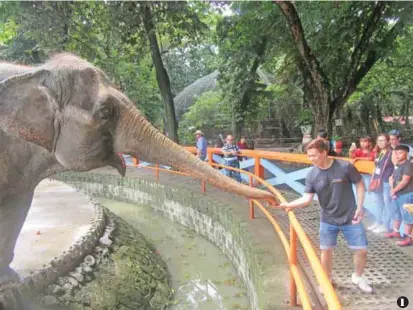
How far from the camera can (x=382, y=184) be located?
4617mm

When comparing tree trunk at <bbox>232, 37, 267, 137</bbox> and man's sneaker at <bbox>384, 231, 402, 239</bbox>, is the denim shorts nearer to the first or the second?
man's sneaker at <bbox>384, 231, 402, 239</bbox>

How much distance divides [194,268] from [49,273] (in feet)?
8.78

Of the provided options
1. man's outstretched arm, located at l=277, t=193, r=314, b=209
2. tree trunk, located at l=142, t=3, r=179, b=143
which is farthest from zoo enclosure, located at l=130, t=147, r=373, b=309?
tree trunk, located at l=142, t=3, r=179, b=143

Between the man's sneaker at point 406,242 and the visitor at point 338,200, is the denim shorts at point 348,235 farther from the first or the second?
the man's sneaker at point 406,242

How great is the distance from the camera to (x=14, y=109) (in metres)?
2.48

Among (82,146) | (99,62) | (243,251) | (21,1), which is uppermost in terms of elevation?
(21,1)

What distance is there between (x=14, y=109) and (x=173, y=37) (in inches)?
417

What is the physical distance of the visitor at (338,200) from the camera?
130 inches

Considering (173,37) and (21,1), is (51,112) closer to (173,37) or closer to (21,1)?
(21,1)

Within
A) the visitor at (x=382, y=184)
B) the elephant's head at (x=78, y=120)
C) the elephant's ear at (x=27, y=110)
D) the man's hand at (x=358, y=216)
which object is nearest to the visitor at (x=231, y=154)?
the visitor at (x=382, y=184)

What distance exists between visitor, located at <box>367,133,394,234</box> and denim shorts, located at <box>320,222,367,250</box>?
4.42 ft

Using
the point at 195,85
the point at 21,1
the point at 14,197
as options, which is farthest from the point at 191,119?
the point at 14,197

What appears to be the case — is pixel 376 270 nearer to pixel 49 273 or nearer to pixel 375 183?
pixel 375 183

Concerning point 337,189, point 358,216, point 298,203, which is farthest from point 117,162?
point 358,216
